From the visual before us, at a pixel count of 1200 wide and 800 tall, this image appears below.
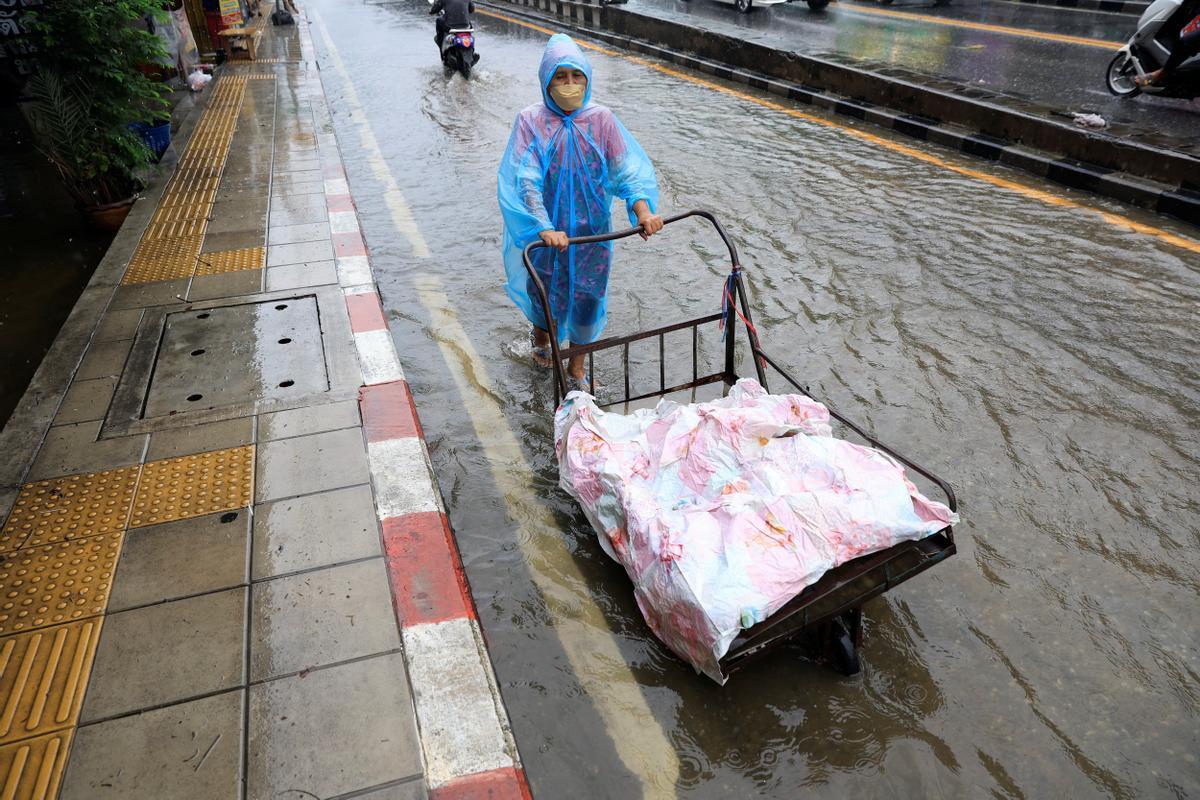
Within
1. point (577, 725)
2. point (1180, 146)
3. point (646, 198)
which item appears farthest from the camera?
point (1180, 146)

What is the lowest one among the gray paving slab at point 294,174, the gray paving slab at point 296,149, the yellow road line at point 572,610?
the yellow road line at point 572,610

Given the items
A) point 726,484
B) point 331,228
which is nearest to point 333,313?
point 331,228

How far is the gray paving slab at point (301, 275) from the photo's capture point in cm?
520

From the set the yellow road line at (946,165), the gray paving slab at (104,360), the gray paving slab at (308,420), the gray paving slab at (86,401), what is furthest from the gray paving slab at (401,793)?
the yellow road line at (946,165)

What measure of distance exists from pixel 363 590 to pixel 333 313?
252cm

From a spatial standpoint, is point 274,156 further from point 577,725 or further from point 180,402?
point 577,725

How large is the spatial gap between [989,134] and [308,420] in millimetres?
7574

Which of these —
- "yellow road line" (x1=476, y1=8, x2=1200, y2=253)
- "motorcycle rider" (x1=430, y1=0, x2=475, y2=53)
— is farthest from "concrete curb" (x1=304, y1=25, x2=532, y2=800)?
"motorcycle rider" (x1=430, y1=0, x2=475, y2=53)

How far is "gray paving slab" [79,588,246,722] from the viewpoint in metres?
2.40

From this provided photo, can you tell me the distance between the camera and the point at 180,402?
3906mm

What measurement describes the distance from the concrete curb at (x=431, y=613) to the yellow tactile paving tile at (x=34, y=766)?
3.27 ft

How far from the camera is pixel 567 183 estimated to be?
3.72 meters

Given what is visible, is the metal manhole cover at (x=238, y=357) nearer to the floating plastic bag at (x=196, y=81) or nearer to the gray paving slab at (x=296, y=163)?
the gray paving slab at (x=296, y=163)

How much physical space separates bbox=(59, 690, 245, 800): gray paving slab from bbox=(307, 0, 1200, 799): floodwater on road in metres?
0.87
